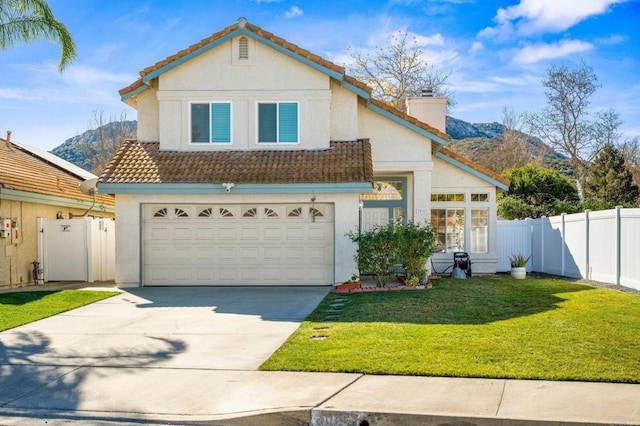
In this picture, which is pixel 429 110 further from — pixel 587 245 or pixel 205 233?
pixel 205 233

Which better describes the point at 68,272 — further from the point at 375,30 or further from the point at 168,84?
the point at 375,30

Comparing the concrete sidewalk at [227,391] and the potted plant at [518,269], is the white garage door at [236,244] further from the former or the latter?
the concrete sidewalk at [227,391]

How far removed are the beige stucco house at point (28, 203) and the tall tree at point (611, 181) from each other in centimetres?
2729

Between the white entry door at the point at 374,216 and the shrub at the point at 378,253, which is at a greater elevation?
the white entry door at the point at 374,216

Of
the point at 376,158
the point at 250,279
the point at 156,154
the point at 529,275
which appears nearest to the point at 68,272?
the point at 156,154

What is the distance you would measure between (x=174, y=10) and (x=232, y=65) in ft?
8.10

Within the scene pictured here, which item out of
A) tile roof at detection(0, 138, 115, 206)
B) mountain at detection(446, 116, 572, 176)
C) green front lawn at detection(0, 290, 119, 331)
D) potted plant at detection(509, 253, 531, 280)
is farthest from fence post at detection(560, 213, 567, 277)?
mountain at detection(446, 116, 572, 176)

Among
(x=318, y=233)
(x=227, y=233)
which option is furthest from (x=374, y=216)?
(x=227, y=233)

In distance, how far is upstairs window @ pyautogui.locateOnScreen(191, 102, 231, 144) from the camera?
752 inches

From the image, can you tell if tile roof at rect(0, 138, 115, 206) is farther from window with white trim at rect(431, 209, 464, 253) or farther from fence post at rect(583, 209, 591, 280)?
fence post at rect(583, 209, 591, 280)

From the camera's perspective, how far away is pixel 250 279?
18.3 metres

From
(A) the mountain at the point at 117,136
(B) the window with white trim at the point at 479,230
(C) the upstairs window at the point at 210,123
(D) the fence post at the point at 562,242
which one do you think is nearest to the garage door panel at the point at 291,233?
(C) the upstairs window at the point at 210,123

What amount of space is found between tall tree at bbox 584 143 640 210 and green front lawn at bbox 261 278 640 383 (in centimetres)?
2619

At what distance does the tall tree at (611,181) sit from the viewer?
39031 millimetres
